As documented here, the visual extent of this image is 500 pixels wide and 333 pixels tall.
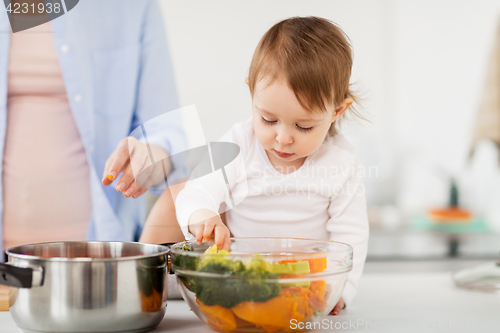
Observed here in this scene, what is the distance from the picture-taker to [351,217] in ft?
2.62

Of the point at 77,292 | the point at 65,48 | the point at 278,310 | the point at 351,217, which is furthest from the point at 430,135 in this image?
the point at 77,292

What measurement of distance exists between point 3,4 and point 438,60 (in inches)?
68.0

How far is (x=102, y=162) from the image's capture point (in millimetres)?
945

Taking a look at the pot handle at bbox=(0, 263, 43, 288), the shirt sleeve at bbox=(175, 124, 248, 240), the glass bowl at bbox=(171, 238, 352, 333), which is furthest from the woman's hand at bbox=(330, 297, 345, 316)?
the pot handle at bbox=(0, 263, 43, 288)

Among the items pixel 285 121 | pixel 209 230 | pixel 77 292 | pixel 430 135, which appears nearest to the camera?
pixel 77 292

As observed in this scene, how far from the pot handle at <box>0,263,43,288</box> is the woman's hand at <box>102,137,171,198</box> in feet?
0.60

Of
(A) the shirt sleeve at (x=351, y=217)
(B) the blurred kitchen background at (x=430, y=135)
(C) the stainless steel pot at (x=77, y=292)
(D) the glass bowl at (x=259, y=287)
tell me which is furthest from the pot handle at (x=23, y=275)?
(B) the blurred kitchen background at (x=430, y=135)

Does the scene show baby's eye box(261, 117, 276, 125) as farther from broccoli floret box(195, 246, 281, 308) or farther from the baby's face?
broccoli floret box(195, 246, 281, 308)

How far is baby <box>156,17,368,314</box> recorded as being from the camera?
2.20 ft

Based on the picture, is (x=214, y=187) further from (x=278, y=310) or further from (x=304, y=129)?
(x=278, y=310)

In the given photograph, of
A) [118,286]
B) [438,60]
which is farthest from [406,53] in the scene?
[118,286]

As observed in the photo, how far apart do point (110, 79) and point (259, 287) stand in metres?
0.71

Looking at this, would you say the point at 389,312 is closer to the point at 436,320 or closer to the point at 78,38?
the point at 436,320

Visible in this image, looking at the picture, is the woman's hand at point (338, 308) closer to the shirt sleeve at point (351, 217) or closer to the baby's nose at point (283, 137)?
the shirt sleeve at point (351, 217)
